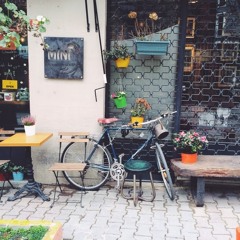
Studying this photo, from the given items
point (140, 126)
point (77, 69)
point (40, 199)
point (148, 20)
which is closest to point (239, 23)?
point (148, 20)

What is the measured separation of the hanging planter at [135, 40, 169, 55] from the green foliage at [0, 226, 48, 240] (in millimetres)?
3526

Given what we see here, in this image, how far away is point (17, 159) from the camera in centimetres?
679

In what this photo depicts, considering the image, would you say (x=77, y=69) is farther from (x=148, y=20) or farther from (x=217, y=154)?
(x=217, y=154)

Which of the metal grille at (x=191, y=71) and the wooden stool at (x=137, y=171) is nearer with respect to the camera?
the wooden stool at (x=137, y=171)

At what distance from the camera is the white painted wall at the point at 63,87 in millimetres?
6129

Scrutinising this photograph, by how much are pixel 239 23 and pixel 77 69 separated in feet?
10.2

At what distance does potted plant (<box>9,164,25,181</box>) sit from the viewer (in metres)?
6.57

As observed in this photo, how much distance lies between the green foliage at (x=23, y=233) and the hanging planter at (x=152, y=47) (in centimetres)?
353

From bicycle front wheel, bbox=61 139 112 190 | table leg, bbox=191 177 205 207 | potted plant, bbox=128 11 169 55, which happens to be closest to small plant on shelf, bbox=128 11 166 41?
potted plant, bbox=128 11 169 55

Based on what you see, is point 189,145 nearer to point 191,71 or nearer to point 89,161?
point 191,71

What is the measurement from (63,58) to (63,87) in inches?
20.9

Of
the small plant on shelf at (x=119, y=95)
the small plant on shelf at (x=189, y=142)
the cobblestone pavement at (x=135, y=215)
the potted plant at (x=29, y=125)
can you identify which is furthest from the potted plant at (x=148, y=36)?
the cobblestone pavement at (x=135, y=215)

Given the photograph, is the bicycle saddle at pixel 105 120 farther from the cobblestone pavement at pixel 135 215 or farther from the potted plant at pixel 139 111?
→ the cobblestone pavement at pixel 135 215

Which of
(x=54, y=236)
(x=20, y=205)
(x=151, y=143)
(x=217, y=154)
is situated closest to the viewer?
(x=54, y=236)
